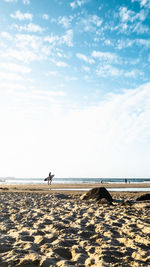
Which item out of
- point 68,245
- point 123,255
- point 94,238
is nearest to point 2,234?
point 68,245

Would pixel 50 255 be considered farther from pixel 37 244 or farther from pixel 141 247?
pixel 141 247

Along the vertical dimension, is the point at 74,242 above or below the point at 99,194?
below

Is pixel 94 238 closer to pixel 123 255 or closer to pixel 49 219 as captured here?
pixel 123 255

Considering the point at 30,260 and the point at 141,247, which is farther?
the point at 141,247

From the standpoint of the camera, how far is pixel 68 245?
4.27m

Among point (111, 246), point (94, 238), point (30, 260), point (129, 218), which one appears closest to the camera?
point (30, 260)

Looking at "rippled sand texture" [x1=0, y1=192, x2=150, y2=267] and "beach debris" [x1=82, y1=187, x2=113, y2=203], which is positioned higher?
"beach debris" [x1=82, y1=187, x2=113, y2=203]

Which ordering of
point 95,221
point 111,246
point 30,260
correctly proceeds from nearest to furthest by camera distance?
point 30,260
point 111,246
point 95,221

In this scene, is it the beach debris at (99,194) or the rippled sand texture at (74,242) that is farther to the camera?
the beach debris at (99,194)

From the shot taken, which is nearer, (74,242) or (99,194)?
(74,242)

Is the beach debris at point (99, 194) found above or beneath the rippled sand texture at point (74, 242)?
above

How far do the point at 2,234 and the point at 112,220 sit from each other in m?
3.15

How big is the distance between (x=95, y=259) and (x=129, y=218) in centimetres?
359

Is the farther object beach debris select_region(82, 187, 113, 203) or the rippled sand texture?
beach debris select_region(82, 187, 113, 203)
